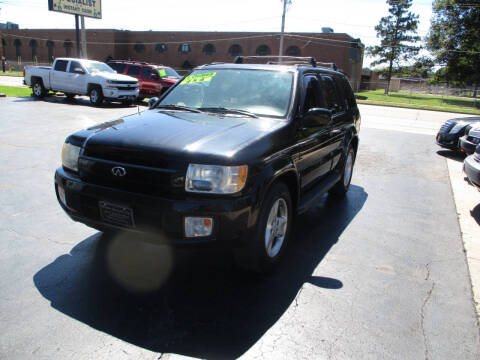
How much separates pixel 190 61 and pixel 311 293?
176 feet

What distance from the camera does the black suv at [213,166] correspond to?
2984 mm

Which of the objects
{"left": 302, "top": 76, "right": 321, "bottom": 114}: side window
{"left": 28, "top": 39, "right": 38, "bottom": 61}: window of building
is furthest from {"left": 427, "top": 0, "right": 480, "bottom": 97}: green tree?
{"left": 28, "top": 39, "right": 38, "bottom": 61}: window of building

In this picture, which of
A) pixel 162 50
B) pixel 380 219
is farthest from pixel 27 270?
pixel 162 50

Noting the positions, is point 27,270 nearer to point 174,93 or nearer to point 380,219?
point 174,93

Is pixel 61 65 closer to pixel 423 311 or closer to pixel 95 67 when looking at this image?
pixel 95 67

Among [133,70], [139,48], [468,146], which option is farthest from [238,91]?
[139,48]

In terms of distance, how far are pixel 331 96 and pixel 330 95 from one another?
49mm

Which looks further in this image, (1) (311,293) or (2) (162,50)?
(2) (162,50)

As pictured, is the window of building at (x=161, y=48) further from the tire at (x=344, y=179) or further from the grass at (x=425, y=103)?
the tire at (x=344, y=179)

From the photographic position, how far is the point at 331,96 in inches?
209

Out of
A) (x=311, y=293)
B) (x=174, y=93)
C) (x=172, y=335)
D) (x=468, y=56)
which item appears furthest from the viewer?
(x=468, y=56)

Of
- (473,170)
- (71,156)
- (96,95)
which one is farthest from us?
(96,95)

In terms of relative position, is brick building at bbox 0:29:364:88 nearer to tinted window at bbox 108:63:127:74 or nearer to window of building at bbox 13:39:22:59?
window of building at bbox 13:39:22:59

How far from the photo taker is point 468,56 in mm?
44688
